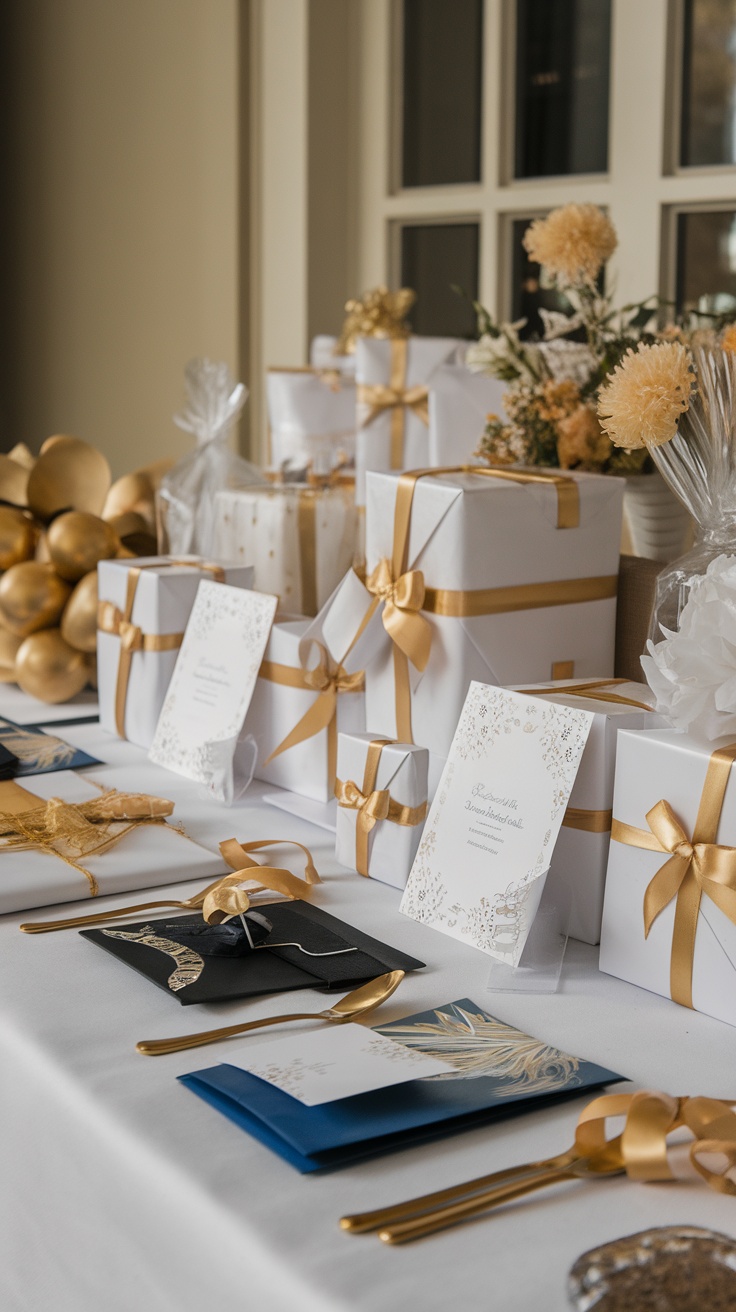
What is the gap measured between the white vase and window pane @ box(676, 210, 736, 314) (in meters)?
0.96

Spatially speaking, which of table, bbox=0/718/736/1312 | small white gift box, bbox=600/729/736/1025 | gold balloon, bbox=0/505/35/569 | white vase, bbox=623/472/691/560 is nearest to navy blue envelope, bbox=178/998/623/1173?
table, bbox=0/718/736/1312

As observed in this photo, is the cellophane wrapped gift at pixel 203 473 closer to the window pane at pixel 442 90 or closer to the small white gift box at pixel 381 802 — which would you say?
the small white gift box at pixel 381 802

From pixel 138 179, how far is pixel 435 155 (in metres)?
1.06

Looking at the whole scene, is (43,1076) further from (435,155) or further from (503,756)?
(435,155)

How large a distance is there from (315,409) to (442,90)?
1103 mm

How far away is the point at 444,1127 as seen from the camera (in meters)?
0.69

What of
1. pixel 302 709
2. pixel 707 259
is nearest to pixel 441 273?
pixel 707 259

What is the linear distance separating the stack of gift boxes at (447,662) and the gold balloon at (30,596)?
0.13 meters

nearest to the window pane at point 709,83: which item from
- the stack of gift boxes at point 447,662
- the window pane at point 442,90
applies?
the window pane at point 442,90

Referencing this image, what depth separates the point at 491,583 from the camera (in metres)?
1.10

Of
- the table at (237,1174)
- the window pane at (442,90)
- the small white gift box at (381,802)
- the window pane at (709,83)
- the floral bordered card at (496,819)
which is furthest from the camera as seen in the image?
the window pane at (442,90)

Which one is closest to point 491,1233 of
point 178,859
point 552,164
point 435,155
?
point 178,859

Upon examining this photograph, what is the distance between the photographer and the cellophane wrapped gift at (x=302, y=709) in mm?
1233

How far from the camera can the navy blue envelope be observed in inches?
26.0
